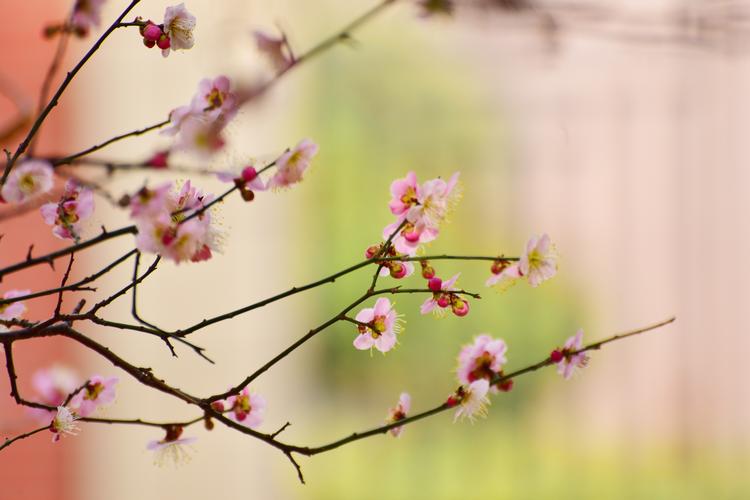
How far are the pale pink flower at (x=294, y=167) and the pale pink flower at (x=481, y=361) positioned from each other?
0.59 ft

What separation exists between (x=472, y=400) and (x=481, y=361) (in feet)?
0.16

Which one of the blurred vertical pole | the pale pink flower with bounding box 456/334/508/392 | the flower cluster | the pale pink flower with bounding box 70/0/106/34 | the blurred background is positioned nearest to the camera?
the flower cluster

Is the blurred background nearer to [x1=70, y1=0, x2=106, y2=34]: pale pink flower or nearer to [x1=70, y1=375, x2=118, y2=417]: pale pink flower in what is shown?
[x1=70, y1=0, x2=106, y2=34]: pale pink flower

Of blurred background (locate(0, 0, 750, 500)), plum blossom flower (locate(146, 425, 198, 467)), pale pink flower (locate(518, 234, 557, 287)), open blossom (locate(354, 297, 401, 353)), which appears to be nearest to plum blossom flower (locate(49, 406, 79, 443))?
plum blossom flower (locate(146, 425, 198, 467))

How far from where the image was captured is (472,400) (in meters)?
0.73

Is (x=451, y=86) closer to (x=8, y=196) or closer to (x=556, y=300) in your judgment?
(x=556, y=300)

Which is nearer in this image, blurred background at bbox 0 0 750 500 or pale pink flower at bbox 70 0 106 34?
pale pink flower at bbox 70 0 106 34

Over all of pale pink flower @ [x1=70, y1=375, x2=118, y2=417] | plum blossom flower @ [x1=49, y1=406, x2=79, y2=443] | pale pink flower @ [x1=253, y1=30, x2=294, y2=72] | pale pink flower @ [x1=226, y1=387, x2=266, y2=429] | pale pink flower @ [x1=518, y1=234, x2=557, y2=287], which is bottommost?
plum blossom flower @ [x1=49, y1=406, x2=79, y2=443]

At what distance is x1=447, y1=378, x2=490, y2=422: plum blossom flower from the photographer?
2.39 ft

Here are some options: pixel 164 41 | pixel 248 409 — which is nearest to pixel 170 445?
pixel 248 409

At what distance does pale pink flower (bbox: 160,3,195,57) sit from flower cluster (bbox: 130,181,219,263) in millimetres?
132

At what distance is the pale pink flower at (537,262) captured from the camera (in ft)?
2.33

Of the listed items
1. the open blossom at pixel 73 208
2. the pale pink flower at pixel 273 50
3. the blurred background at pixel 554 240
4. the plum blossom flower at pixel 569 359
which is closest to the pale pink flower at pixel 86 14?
the pale pink flower at pixel 273 50

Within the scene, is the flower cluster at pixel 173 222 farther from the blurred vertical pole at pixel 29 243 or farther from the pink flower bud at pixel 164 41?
the blurred vertical pole at pixel 29 243
